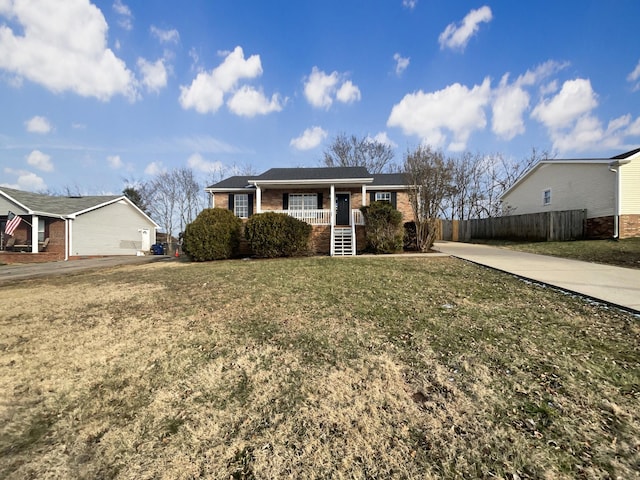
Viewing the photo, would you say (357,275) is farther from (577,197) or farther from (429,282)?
(577,197)

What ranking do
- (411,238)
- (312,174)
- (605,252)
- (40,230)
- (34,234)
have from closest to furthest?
(605,252) → (411,238) → (312,174) → (34,234) → (40,230)

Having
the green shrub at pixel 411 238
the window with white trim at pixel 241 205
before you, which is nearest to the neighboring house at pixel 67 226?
the window with white trim at pixel 241 205

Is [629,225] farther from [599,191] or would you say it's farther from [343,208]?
[343,208]

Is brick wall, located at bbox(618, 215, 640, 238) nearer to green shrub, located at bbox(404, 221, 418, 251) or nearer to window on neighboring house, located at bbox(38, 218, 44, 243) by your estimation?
green shrub, located at bbox(404, 221, 418, 251)

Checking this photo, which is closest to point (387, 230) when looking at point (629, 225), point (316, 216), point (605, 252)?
point (316, 216)

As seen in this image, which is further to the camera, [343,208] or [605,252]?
[343,208]

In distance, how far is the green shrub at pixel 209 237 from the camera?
11.3 metres

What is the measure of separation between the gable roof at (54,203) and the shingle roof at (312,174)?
43.2 ft

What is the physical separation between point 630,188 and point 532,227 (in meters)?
4.12

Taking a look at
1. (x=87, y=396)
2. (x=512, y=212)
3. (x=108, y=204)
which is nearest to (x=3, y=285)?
(x=87, y=396)

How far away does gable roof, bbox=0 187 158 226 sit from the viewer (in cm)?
1761

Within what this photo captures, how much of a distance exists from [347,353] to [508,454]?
1.60 metres

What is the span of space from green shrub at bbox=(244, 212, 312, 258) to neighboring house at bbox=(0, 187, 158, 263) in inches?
581

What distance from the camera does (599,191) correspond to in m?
14.2
